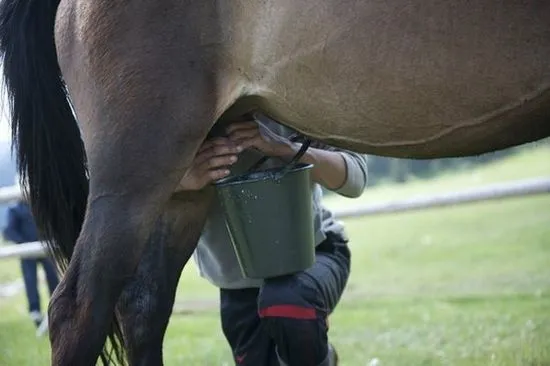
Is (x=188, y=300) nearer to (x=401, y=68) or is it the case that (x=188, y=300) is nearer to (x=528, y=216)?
(x=401, y=68)

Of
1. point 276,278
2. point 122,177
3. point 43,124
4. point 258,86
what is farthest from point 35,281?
point 258,86

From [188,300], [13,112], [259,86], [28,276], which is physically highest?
[259,86]

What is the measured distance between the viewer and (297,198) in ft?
7.75

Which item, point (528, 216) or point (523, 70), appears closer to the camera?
point (523, 70)

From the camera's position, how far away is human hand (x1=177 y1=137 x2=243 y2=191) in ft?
7.55

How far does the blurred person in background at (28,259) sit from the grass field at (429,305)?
19 cm

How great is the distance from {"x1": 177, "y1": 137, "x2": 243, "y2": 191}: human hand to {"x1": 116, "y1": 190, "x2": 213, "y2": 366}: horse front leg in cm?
14

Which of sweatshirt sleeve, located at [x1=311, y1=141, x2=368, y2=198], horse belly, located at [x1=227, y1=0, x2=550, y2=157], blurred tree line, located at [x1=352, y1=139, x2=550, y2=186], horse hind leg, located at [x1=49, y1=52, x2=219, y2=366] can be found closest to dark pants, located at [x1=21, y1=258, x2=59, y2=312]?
sweatshirt sleeve, located at [x1=311, y1=141, x2=368, y2=198]

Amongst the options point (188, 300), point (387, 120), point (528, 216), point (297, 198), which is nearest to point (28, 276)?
point (188, 300)

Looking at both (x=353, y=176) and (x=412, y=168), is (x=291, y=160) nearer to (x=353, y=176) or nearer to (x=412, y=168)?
(x=353, y=176)

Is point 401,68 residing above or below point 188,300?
above

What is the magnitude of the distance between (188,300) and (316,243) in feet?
13.2

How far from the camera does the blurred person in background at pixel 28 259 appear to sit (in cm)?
600

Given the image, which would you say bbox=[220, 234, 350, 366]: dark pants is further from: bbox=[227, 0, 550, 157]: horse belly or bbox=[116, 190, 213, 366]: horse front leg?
bbox=[227, 0, 550, 157]: horse belly
